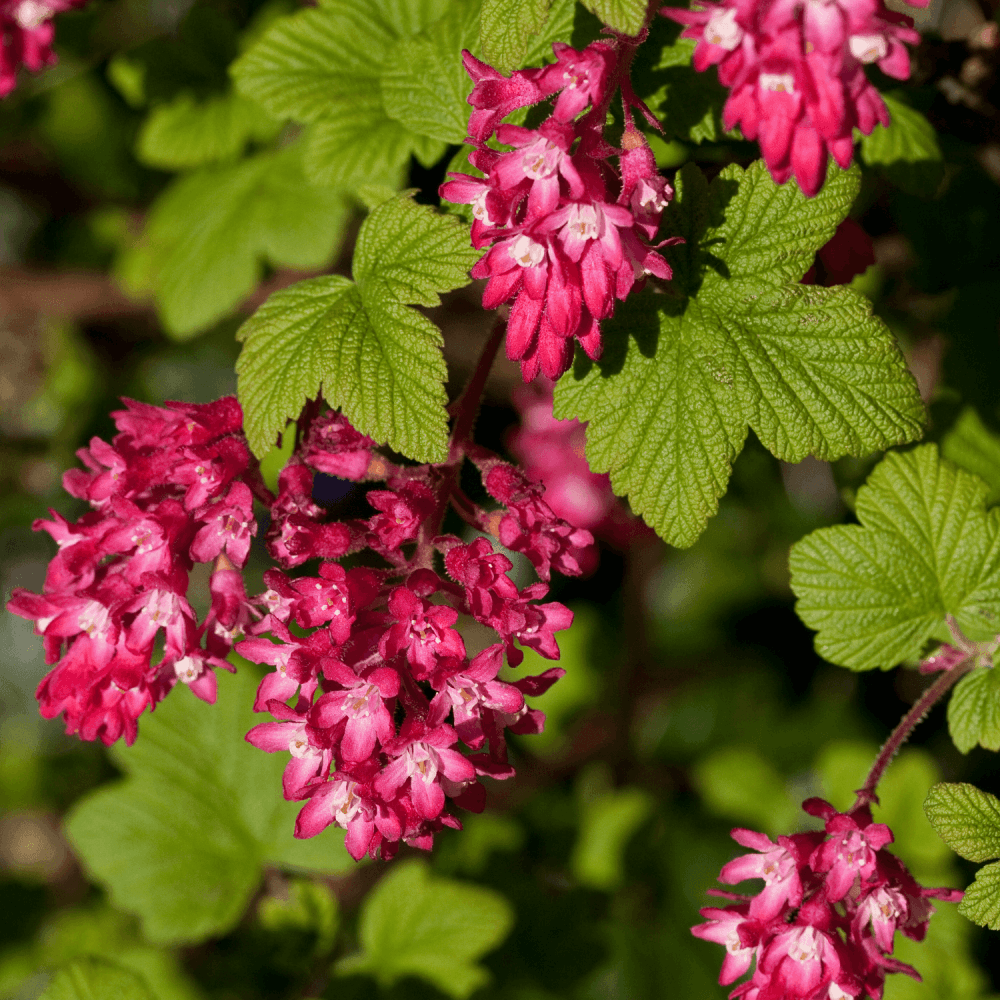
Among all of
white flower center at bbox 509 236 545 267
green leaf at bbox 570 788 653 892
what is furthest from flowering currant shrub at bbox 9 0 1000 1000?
green leaf at bbox 570 788 653 892

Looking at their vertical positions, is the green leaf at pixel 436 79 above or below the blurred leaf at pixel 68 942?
above

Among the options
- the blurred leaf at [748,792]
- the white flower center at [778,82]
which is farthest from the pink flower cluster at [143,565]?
the blurred leaf at [748,792]

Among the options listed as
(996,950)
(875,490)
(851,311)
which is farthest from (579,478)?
(996,950)

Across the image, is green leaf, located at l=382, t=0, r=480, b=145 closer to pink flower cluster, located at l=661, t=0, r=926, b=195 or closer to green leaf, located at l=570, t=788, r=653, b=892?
pink flower cluster, located at l=661, t=0, r=926, b=195

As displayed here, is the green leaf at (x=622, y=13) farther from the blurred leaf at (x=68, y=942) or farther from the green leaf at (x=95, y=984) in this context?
the blurred leaf at (x=68, y=942)

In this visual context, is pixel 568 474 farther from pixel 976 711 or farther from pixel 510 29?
pixel 510 29

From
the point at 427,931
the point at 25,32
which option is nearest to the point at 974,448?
the point at 427,931

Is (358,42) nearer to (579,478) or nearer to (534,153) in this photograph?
(534,153)
